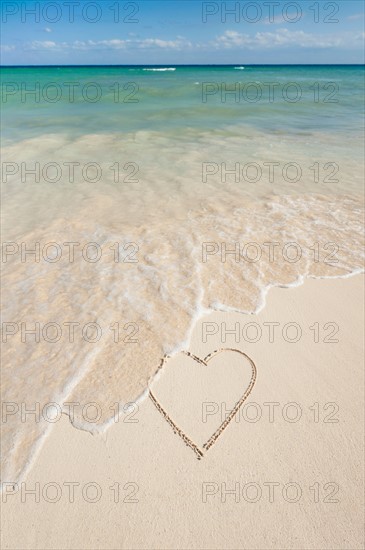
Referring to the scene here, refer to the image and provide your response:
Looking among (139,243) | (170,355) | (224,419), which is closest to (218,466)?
(224,419)

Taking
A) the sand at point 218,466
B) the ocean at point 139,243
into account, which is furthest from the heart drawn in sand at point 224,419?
the ocean at point 139,243

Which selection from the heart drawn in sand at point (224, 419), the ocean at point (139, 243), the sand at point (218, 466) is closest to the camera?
the sand at point (218, 466)

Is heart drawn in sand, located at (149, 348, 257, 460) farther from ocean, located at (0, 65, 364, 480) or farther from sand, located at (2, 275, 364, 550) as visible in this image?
ocean, located at (0, 65, 364, 480)

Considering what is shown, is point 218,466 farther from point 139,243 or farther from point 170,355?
point 139,243

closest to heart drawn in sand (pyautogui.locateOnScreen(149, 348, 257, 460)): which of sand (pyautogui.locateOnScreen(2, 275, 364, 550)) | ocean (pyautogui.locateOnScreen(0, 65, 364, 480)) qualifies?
sand (pyautogui.locateOnScreen(2, 275, 364, 550))

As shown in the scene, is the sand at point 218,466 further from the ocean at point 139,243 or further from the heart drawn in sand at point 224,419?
the ocean at point 139,243

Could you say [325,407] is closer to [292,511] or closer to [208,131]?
[292,511]

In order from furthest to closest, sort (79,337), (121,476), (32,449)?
1. (79,337)
2. (32,449)
3. (121,476)

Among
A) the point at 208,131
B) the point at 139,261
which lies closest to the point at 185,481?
the point at 139,261
